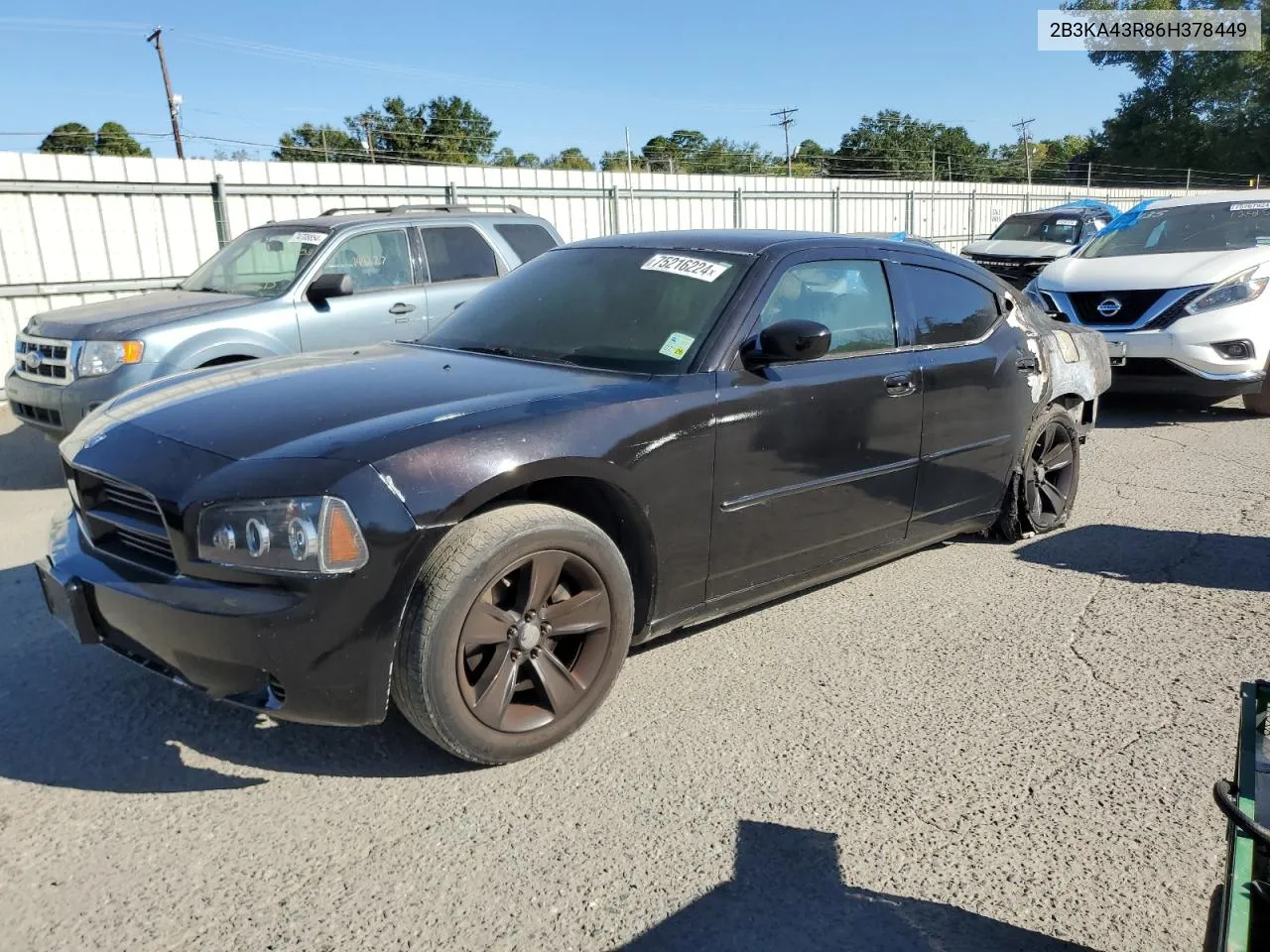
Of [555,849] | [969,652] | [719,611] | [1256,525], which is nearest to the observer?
[555,849]

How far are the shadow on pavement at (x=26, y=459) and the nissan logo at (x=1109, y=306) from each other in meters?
8.36

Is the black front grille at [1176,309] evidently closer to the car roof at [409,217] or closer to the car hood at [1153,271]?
the car hood at [1153,271]

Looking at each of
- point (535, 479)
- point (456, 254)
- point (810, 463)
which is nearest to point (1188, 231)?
point (456, 254)

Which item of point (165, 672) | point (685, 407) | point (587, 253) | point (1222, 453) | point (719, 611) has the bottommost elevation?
point (1222, 453)

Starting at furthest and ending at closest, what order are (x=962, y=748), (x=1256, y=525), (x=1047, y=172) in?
(x=1047, y=172)
(x=1256, y=525)
(x=962, y=748)

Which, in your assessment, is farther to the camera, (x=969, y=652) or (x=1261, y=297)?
(x=1261, y=297)

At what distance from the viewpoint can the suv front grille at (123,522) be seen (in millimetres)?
2886

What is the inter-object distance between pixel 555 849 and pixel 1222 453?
6669mm

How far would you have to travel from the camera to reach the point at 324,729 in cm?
328

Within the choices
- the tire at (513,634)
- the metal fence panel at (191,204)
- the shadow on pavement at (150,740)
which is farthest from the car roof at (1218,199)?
the shadow on pavement at (150,740)

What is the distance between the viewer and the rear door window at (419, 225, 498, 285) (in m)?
7.93

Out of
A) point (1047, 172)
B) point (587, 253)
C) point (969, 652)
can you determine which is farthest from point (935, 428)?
point (1047, 172)

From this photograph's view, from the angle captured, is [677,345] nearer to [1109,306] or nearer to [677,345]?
[677,345]

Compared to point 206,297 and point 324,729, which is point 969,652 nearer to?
point 324,729
